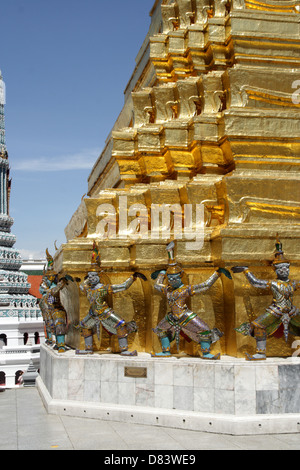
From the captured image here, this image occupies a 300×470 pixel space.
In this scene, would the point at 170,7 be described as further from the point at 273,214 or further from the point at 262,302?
the point at 262,302

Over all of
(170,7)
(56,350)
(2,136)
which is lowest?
(56,350)

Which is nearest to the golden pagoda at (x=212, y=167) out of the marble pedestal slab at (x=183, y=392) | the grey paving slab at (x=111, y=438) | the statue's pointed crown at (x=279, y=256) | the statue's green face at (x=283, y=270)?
the statue's pointed crown at (x=279, y=256)

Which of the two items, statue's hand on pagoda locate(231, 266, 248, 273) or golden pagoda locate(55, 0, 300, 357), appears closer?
statue's hand on pagoda locate(231, 266, 248, 273)

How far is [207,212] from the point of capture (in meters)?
9.71

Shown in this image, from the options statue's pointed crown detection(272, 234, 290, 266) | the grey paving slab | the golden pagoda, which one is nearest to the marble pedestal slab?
the grey paving slab

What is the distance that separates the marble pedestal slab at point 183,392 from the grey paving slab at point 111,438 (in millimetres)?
164

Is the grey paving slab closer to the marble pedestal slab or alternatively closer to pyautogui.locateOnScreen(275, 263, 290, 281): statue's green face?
the marble pedestal slab

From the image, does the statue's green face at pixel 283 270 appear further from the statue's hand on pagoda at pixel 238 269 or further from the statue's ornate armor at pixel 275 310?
the statue's hand on pagoda at pixel 238 269

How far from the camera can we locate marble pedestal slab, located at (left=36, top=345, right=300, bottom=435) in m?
7.75

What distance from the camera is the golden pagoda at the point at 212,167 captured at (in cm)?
888

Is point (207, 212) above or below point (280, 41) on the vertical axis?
below

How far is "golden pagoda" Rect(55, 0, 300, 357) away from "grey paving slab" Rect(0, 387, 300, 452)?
1.46m
